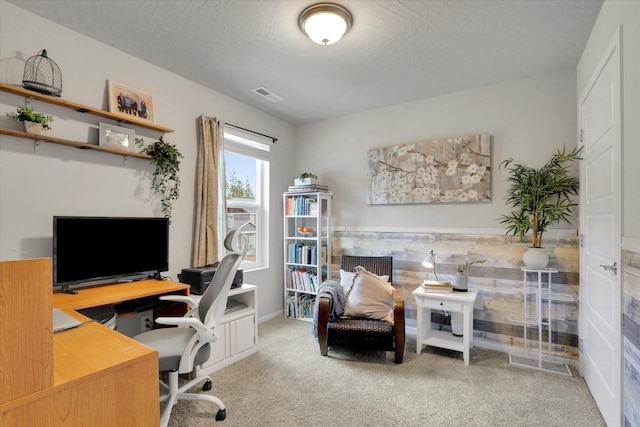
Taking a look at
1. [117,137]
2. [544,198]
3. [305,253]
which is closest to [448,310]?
[544,198]

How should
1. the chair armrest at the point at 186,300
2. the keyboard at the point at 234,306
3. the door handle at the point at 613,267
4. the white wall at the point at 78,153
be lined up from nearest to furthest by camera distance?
the door handle at the point at 613,267 → the white wall at the point at 78,153 → the chair armrest at the point at 186,300 → the keyboard at the point at 234,306

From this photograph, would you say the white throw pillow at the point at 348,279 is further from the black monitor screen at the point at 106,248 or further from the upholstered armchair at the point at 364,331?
the black monitor screen at the point at 106,248

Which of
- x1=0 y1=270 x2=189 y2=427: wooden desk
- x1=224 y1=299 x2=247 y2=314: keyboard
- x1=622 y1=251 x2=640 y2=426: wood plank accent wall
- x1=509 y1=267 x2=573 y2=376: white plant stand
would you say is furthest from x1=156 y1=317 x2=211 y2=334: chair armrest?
x1=509 y1=267 x2=573 y2=376: white plant stand

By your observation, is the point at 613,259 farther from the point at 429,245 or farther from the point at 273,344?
the point at 273,344

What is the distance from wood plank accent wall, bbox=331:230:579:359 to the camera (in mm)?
2770

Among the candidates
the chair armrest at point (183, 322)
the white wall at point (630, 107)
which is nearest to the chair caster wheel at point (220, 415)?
the chair armrest at point (183, 322)

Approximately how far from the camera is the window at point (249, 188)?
11.7 ft

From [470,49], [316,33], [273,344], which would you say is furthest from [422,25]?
[273,344]

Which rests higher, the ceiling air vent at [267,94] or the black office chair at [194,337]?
the ceiling air vent at [267,94]

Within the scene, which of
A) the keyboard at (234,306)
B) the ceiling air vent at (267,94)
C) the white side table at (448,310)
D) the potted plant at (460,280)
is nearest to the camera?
the white side table at (448,310)

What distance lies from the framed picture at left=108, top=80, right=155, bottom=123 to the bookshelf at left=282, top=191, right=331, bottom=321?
1.82 m

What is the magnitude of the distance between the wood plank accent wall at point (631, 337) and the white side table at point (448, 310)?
1.16 m

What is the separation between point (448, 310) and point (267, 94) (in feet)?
9.25

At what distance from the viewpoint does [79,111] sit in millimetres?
2266
